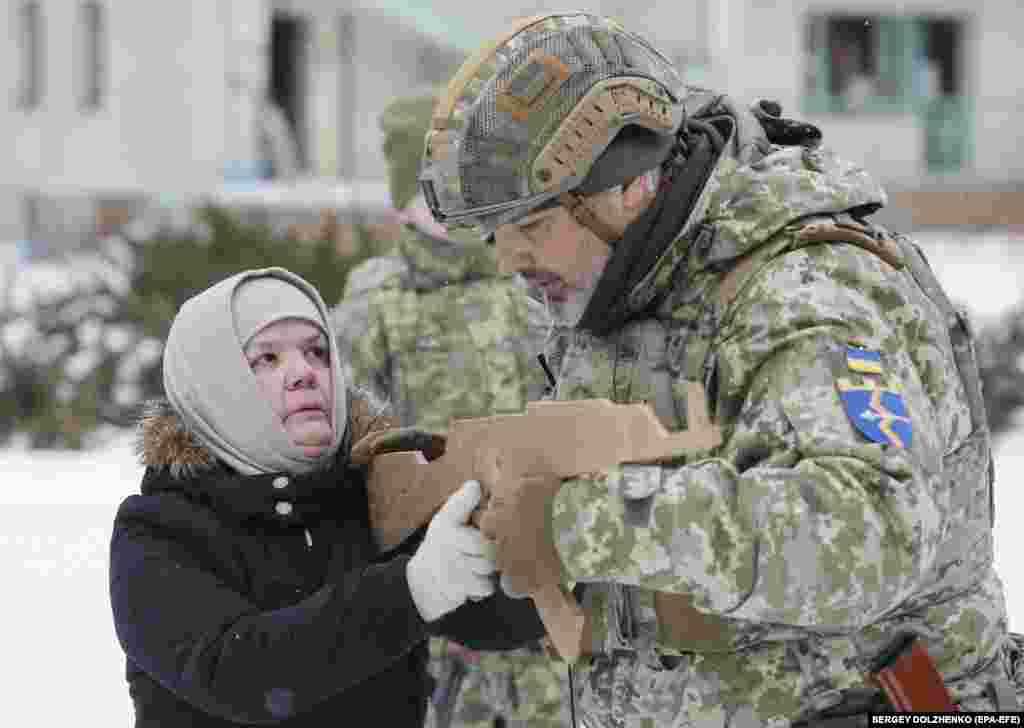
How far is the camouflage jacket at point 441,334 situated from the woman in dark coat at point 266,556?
173 cm

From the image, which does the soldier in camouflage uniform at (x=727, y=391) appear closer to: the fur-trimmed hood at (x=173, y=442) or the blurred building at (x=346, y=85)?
the fur-trimmed hood at (x=173, y=442)

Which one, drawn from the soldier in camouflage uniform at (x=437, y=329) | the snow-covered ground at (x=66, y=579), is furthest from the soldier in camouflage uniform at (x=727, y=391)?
the snow-covered ground at (x=66, y=579)

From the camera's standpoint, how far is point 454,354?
484cm

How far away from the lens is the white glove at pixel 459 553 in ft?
7.67

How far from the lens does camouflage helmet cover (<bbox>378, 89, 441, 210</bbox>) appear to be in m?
5.10

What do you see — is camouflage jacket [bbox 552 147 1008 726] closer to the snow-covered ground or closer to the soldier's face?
the soldier's face

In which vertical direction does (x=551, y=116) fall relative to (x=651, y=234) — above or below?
above

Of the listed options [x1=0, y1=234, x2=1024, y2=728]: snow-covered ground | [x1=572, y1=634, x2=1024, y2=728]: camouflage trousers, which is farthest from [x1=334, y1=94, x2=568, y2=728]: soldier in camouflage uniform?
[x1=572, y1=634, x2=1024, y2=728]: camouflage trousers

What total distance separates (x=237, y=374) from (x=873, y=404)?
1157 mm

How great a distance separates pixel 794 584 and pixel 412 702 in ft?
3.73

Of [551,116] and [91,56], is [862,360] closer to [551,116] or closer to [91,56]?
[551,116]

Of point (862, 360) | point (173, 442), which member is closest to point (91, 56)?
point (173, 442)

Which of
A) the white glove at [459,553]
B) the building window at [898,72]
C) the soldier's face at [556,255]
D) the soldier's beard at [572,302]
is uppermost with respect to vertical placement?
the building window at [898,72]

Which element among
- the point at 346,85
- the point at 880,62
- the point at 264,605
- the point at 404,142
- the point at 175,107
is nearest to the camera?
the point at 264,605
